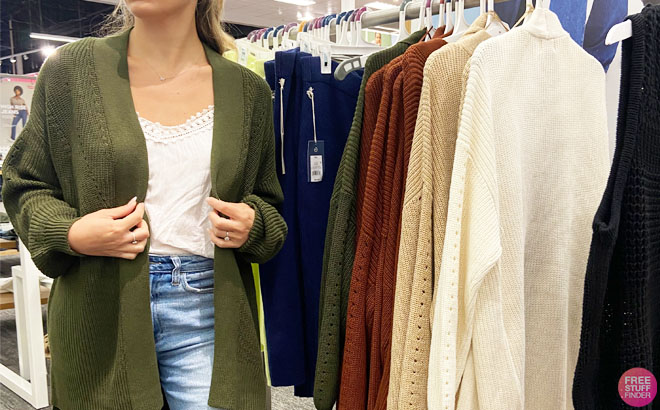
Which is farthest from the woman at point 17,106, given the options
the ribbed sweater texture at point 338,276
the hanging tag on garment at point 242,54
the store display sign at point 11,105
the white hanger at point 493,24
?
the white hanger at point 493,24

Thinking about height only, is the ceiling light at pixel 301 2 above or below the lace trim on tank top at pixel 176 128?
above

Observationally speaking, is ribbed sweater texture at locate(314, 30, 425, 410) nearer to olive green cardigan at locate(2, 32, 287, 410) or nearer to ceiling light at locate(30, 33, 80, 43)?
olive green cardigan at locate(2, 32, 287, 410)

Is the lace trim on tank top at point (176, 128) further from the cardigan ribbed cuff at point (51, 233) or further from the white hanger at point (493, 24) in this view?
the white hanger at point (493, 24)

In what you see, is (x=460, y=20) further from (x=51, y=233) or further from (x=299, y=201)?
(x=51, y=233)

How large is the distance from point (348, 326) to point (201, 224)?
0.37m

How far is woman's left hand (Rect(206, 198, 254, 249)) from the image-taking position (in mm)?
1153

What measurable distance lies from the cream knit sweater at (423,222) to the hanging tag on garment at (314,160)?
Result: 17.0 inches

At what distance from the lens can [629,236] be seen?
0.90 meters

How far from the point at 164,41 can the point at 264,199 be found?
41 cm

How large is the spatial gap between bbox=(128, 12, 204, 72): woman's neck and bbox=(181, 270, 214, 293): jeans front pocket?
1.46ft

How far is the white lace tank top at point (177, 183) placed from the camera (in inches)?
45.3

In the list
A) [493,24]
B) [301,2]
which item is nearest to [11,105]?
[493,24]

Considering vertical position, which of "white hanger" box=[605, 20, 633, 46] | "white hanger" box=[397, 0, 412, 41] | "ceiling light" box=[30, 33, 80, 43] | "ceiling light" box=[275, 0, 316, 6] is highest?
"ceiling light" box=[275, 0, 316, 6]

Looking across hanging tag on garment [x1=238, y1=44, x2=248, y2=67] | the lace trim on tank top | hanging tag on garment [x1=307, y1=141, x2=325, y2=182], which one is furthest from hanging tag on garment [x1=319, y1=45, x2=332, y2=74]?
the lace trim on tank top
